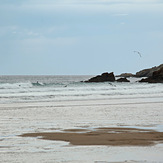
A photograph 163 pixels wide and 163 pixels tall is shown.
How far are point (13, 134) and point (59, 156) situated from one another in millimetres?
3350

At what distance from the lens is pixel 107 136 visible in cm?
995

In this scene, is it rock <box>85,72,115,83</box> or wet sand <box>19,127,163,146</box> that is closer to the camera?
wet sand <box>19,127,163,146</box>

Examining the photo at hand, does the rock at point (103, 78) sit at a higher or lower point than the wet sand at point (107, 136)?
higher

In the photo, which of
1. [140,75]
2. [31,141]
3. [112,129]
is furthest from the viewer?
[140,75]

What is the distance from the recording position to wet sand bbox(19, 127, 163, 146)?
8.96 m

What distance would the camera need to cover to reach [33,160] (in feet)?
23.1

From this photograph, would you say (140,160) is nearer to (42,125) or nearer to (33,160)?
(33,160)

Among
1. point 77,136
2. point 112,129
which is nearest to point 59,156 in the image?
point 77,136

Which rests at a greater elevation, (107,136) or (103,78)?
(103,78)

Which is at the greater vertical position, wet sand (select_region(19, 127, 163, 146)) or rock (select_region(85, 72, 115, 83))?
rock (select_region(85, 72, 115, 83))

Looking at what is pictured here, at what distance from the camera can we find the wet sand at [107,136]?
8.96m

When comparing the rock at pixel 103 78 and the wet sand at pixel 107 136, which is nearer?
the wet sand at pixel 107 136

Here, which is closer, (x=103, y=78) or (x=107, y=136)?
(x=107, y=136)

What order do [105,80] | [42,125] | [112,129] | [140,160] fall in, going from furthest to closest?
[105,80], [42,125], [112,129], [140,160]
